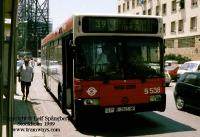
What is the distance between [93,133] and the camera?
10.0m

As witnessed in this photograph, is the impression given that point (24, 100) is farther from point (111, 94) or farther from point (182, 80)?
point (111, 94)

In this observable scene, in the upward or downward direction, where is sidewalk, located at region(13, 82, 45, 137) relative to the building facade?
downward

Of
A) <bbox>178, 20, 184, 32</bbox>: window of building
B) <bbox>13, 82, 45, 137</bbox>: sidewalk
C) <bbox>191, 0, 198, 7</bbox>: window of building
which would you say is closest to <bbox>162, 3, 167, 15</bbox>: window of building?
<bbox>178, 20, 184, 32</bbox>: window of building

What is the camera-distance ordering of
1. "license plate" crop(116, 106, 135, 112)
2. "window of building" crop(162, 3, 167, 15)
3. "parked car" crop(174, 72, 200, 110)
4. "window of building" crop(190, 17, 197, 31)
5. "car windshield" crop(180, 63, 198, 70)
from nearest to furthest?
"license plate" crop(116, 106, 135, 112) < "parked car" crop(174, 72, 200, 110) < "car windshield" crop(180, 63, 198, 70) < "window of building" crop(190, 17, 197, 31) < "window of building" crop(162, 3, 167, 15)

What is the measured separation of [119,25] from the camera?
1008 cm

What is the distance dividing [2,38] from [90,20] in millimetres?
6741

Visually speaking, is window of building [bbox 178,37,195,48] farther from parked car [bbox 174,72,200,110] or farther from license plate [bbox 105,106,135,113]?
license plate [bbox 105,106,135,113]

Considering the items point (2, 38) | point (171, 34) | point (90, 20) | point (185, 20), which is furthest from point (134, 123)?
point (171, 34)

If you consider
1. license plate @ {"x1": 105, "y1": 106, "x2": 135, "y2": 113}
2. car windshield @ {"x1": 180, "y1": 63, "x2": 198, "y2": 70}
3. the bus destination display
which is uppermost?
the bus destination display

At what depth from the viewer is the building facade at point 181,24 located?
159ft

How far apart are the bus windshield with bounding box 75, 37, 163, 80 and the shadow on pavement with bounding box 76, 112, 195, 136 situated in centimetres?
129

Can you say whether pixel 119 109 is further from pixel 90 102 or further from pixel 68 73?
pixel 68 73

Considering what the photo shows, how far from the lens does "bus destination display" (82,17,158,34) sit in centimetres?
980

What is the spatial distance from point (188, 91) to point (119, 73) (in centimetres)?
392
